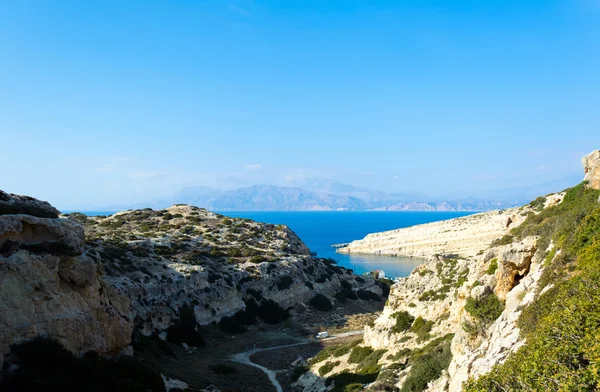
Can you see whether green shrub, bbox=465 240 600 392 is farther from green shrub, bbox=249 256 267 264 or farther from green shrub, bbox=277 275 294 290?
green shrub, bbox=249 256 267 264

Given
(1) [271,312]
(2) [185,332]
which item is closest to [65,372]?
(2) [185,332]

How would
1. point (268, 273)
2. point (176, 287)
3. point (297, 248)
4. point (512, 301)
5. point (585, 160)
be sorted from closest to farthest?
point (512, 301), point (585, 160), point (176, 287), point (268, 273), point (297, 248)

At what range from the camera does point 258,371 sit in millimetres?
34688

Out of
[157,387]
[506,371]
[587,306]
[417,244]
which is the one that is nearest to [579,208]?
[587,306]

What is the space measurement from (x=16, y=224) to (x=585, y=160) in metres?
31.0

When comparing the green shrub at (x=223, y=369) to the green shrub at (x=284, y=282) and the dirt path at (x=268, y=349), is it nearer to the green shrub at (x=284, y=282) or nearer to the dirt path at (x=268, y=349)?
the dirt path at (x=268, y=349)

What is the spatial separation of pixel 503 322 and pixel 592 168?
45.6ft

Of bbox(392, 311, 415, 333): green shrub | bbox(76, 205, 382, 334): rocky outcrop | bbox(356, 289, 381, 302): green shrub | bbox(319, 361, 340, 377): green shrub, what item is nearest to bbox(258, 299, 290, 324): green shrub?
bbox(76, 205, 382, 334): rocky outcrop

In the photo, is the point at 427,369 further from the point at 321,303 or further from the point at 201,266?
the point at 321,303

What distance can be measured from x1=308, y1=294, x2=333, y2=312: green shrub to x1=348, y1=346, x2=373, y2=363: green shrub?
91.2 ft

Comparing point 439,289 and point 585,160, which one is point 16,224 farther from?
point 585,160

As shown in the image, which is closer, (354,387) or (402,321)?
(354,387)

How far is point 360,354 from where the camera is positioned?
31.2 meters

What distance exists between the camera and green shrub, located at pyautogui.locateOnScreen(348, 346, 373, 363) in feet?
100
